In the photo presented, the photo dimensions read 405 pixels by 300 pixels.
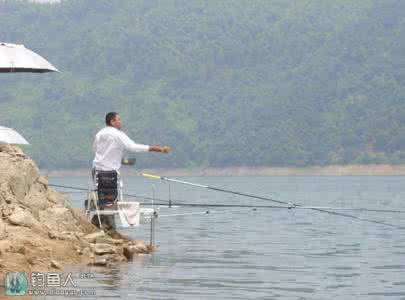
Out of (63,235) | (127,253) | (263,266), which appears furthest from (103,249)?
(263,266)

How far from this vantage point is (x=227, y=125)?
191 metres

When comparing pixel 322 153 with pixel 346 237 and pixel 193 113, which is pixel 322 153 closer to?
pixel 193 113

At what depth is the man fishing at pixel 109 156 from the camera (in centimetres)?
1875

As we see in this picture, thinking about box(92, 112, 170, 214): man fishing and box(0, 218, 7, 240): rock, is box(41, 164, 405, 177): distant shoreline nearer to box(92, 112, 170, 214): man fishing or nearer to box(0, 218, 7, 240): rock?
box(92, 112, 170, 214): man fishing

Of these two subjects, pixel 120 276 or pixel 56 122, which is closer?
pixel 120 276

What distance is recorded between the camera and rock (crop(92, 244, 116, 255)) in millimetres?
17859

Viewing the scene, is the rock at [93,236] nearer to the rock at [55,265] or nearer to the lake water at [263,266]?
the lake water at [263,266]

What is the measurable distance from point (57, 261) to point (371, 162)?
487 feet

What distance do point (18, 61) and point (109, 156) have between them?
8.67 feet

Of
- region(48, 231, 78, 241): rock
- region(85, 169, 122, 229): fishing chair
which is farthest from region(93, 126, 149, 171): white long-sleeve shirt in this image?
region(48, 231, 78, 241): rock

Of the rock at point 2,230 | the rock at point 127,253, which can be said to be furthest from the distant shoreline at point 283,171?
the rock at point 2,230

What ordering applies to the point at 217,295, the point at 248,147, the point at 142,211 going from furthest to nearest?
1. the point at 248,147
2. the point at 142,211
3. the point at 217,295

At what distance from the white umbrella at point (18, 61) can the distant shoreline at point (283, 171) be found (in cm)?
14235

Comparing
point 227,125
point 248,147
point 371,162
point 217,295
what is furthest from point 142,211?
point 227,125
